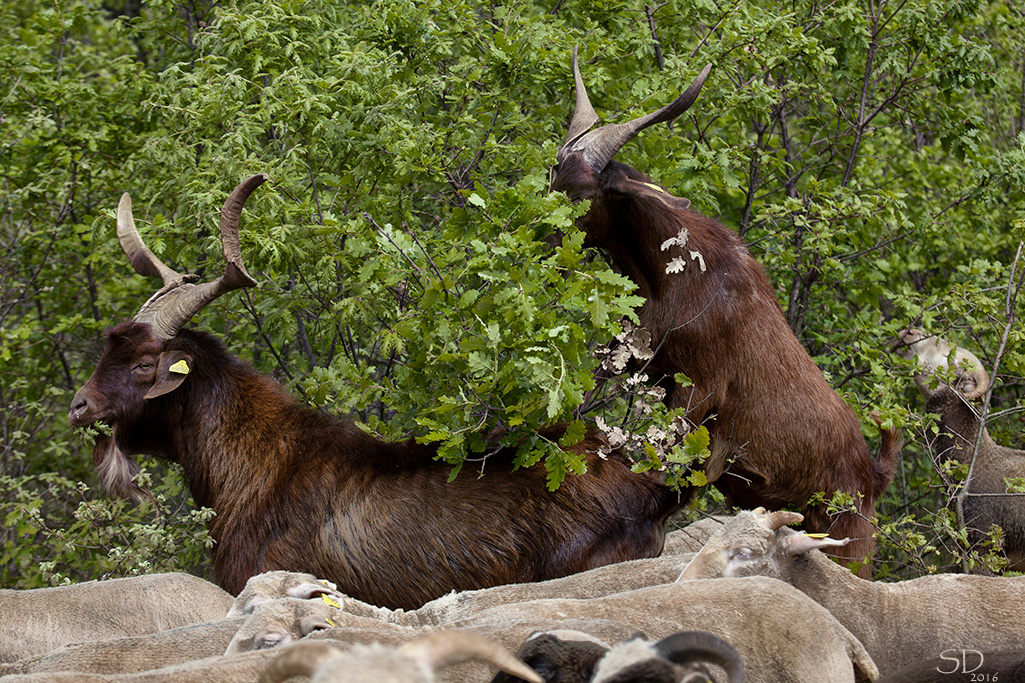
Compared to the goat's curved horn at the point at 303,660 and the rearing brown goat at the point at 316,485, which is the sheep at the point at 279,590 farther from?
the goat's curved horn at the point at 303,660

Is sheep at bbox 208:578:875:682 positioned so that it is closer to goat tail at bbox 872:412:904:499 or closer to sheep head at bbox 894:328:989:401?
goat tail at bbox 872:412:904:499

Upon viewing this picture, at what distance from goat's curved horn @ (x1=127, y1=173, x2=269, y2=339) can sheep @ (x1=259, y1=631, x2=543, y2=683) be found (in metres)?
3.24

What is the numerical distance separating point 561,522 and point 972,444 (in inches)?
128

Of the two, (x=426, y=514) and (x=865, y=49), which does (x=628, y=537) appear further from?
(x=865, y=49)

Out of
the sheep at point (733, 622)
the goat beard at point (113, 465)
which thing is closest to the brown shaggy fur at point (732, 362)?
the sheep at point (733, 622)

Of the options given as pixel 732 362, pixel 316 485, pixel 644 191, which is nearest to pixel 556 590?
pixel 316 485

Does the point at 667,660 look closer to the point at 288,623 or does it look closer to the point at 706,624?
the point at 706,624

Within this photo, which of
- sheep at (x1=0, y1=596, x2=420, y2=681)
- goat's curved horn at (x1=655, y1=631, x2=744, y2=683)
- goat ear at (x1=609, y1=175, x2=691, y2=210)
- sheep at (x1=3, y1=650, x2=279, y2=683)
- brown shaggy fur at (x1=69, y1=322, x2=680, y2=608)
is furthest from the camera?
goat ear at (x1=609, y1=175, x2=691, y2=210)

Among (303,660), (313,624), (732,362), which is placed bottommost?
(313,624)

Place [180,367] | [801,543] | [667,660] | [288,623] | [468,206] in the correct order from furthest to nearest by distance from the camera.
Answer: [468,206], [180,367], [801,543], [288,623], [667,660]

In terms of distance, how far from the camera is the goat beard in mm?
5898

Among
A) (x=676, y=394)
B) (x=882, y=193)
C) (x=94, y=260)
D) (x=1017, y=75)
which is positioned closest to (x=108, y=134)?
(x=94, y=260)

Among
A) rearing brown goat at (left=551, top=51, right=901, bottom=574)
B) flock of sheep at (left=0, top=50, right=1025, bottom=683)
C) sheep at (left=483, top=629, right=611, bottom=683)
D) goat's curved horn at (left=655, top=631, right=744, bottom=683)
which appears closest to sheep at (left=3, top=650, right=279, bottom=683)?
flock of sheep at (left=0, top=50, right=1025, bottom=683)

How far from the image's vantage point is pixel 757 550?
4.86 meters
